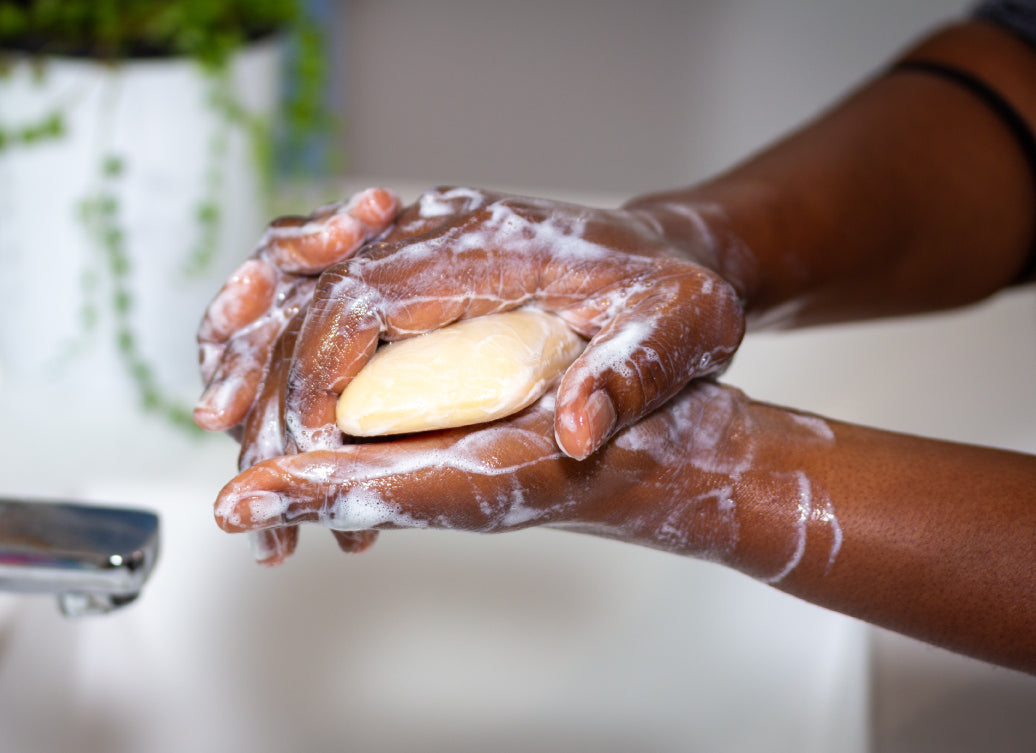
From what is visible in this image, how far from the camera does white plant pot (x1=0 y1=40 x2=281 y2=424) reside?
29.1 inches

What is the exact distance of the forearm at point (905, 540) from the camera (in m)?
0.45

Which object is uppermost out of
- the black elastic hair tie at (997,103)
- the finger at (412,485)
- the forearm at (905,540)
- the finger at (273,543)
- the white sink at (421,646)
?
the black elastic hair tie at (997,103)

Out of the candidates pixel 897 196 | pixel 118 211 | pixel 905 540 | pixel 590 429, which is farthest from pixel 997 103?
pixel 118 211

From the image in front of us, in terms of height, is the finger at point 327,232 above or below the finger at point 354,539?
above

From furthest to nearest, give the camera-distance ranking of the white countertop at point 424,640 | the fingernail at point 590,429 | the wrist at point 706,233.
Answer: the white countertop at point 424,640, the wrist at point 706,233, the fingernail at point 590,429

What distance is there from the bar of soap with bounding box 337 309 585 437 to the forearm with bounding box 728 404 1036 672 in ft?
0.41

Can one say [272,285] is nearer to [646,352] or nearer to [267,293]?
[267,293]

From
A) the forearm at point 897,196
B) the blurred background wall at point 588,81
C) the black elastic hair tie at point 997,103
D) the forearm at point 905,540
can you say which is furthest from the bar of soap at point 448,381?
the blurred background wall at point 588,81

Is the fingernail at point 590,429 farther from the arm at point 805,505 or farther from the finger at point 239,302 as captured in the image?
the finger at point 239,302

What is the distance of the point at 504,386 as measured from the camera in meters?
0.42

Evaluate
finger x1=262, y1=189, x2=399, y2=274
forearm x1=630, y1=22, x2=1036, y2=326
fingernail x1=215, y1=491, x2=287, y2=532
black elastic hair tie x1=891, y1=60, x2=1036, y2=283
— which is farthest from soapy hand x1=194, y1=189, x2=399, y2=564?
black elastic hair tie x1=891, y1=60, x2=1036, y2=283

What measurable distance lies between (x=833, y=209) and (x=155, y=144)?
524mm

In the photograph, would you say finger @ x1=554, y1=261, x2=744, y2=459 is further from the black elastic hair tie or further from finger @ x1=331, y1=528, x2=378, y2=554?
the black elastic hair tie

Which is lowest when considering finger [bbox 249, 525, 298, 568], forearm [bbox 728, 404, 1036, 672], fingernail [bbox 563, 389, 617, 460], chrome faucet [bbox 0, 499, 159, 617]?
chrome faucet [bbox 0, 499, 159, 617]
